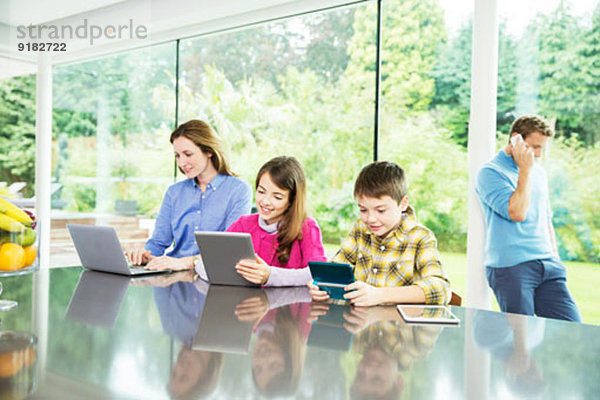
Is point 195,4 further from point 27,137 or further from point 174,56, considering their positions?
point 27,137

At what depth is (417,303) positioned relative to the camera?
180cm

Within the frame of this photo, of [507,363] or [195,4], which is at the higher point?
[195,4]

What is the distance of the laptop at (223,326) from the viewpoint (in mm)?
1199

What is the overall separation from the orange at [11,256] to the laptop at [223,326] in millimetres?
477

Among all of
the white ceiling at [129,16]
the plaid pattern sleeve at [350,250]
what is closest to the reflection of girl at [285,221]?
the plaid pattern sleeve at [350,250]

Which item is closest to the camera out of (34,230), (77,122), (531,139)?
(34,230)

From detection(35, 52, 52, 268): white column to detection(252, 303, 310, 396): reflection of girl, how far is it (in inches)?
231

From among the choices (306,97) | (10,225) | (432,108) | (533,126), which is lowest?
(10,225)

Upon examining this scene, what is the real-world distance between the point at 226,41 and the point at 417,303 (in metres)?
4.13

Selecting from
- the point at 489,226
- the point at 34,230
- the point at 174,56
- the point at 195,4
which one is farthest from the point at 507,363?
the point at 174,56

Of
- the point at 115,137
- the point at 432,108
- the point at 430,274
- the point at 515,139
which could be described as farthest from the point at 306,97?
the point at 430,274

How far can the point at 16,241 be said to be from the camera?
4.78 feet

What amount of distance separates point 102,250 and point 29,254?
32.5 inches

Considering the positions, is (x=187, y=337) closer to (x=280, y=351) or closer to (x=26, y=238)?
(x=280, y=351)
